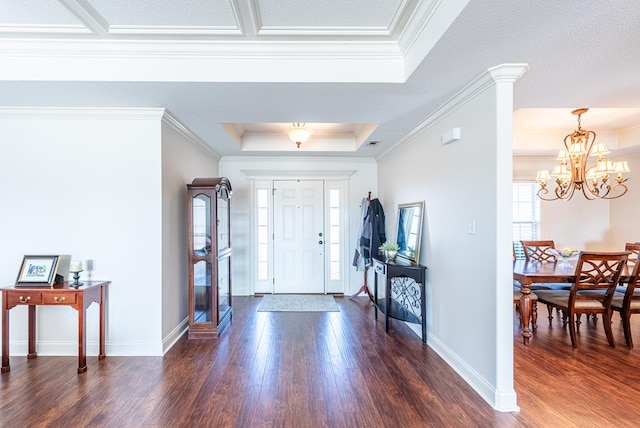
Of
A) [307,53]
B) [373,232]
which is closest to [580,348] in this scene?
[373,232]

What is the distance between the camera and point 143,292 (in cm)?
309

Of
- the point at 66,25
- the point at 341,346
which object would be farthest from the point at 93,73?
the point at 341,346

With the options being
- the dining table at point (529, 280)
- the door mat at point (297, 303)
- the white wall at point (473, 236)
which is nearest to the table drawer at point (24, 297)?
the door mat at point (297, 303)

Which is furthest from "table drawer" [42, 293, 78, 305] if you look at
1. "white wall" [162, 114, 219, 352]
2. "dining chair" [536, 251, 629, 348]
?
"dining chair" [536, 251, 629, 348]

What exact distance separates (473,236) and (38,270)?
3.76 meters

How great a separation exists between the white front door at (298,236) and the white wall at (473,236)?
2326 millimetres

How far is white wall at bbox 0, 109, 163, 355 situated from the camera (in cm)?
307

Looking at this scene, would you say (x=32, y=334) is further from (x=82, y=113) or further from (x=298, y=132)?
(x=298, y=132)

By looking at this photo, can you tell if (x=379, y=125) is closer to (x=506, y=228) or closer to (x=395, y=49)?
(x=395, y=49)

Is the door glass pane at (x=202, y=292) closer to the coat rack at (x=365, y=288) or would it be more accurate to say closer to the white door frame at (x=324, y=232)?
the white door frame at (x=324, y=232)

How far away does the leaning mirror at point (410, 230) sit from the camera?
12.1 ft

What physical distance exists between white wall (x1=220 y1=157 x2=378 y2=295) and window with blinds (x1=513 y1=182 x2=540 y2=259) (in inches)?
105

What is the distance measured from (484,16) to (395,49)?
0.87 meters

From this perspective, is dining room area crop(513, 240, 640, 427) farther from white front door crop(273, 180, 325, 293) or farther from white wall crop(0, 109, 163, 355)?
white wall crop(0, 109, 163, 355)
